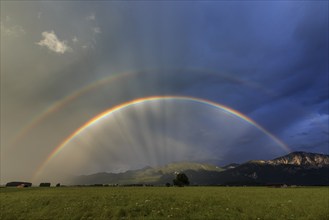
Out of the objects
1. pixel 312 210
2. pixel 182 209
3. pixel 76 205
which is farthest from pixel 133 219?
pixel 312 210

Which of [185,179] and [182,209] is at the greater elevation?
[185,179]

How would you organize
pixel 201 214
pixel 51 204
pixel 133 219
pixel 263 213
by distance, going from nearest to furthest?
1. pixel 133 219
2. pixel 201 214
3. pixel 263 213
4. pixel 51 204

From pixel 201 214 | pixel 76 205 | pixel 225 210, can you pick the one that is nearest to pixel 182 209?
pixel 201 214

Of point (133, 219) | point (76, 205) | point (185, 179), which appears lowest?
point (133, 219)

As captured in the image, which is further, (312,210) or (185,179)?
(185,179)

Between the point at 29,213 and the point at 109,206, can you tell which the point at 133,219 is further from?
the point at 29,213

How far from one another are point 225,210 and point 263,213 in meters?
3.44

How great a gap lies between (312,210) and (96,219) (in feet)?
71.5

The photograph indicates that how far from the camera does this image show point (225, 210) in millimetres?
29578

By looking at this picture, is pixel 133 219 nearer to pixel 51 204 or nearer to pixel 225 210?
pixel 225 210

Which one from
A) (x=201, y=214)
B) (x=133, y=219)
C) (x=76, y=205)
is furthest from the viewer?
(x=76, y=205)

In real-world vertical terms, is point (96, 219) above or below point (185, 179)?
below

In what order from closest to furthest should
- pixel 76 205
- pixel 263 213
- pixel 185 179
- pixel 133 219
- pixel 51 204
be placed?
1. pixel 133 219
2. pixel 263 213
3. pixel 76 205
4. pixel 51 204
5. pixel 185 179

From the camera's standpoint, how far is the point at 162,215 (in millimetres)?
26344
